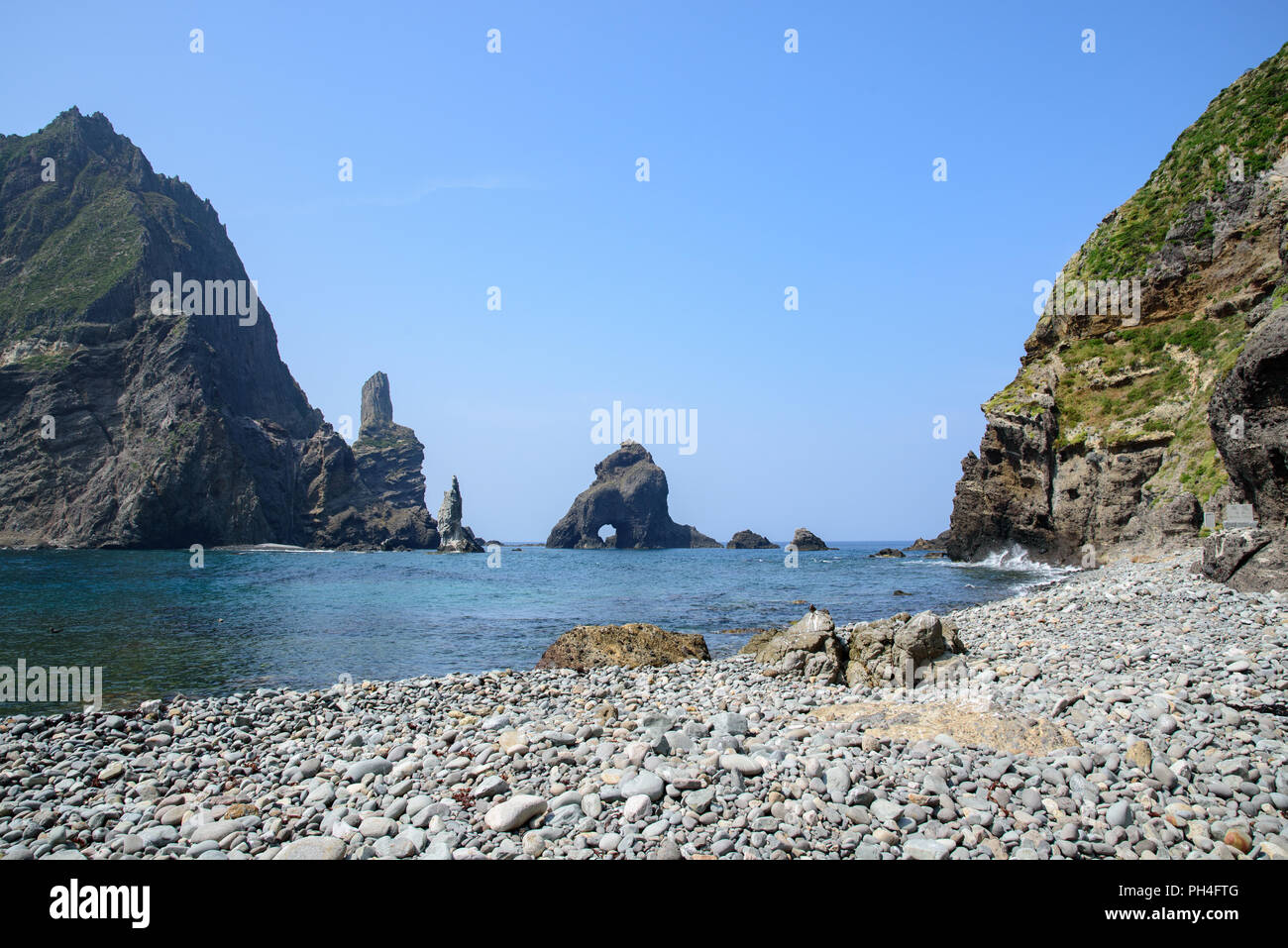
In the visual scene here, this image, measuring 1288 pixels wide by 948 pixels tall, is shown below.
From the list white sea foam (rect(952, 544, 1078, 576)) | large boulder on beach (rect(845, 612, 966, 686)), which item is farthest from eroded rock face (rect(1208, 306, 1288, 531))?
white sea foam (rect(952, 544, 1078, 576))

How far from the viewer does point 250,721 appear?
10.2 meters

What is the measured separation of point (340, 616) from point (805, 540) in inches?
5415

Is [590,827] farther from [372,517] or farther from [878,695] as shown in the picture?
[372,517]

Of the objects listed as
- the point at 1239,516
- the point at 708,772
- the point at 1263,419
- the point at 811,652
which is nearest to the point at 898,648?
the point at 811,652

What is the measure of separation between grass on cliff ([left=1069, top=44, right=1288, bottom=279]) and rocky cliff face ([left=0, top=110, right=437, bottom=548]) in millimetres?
129774

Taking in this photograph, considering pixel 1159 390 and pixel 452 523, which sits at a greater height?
pixel 1159 390

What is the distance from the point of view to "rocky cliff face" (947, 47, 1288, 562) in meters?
34.4

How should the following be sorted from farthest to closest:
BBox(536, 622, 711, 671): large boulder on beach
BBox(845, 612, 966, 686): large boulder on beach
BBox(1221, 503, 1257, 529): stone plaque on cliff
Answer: BBox(1221, 503, 1257, 529): stone plaque on cliff < BBox(536, 622, 711, 671): large boulder on beach < BBox(845, 612, 966, 686): large boulder on beach

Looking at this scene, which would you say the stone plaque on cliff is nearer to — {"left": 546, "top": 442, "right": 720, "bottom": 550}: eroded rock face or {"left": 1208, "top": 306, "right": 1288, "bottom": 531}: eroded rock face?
{"left": 1208, "top": 306, "right": 1288, "bottom": 531}: eroded rock face

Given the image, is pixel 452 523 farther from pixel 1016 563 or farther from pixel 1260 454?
pixel 1260 454

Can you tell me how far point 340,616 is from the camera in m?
28.1

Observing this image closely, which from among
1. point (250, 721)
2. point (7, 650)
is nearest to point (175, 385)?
point (7, 650)

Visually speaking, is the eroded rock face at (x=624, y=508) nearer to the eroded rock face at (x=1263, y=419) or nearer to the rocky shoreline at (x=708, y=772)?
the eroded rock face at (x=1263, y=419)
